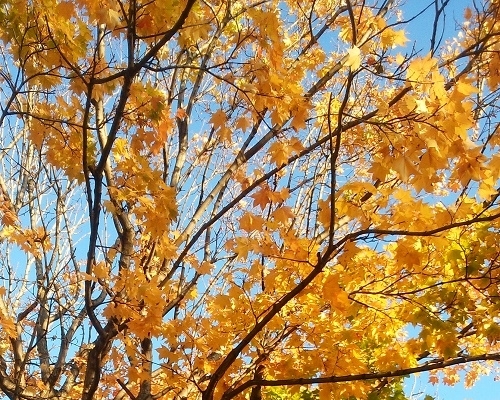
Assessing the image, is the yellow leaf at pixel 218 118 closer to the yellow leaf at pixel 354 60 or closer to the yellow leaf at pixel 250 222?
the yellow leaf at pixel 250 222

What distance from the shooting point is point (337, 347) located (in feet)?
9.55

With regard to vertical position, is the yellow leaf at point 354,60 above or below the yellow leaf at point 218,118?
below

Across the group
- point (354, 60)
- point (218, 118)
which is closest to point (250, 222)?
point (218, 118)

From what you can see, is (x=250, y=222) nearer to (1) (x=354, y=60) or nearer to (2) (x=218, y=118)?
(2) (x=218, y=118)

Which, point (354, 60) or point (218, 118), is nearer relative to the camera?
point (354, 60)

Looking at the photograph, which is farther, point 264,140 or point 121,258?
point 121,258

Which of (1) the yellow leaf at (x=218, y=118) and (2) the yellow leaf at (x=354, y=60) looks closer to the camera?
(2) the yellow leaf at (x=354, y=60)

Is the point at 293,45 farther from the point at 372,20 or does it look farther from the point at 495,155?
the point at 495,155

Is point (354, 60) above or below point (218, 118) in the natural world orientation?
below

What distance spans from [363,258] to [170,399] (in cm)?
175

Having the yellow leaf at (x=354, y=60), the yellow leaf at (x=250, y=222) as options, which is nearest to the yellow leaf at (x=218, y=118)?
the yellow leaf at (x=250, y=222)

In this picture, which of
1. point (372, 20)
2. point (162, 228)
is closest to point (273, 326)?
point (162, 228)

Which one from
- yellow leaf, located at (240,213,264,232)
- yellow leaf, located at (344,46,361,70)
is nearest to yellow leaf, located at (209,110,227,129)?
yellow leaf, located at (240,213,264,232)

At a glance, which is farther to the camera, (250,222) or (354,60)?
(250,222)
